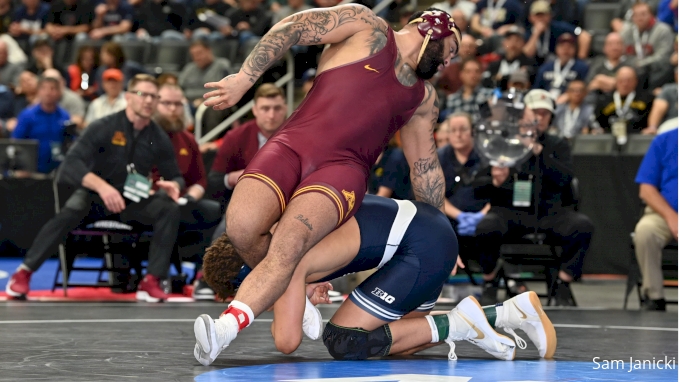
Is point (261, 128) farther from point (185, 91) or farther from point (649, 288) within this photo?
point (185, 91)

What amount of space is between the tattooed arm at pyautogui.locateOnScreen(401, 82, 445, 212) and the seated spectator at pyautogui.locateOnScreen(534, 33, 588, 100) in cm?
678

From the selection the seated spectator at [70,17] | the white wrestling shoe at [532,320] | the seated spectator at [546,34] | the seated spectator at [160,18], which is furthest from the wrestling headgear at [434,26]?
the seated spectator at [70,17]

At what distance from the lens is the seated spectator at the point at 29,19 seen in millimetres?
14680

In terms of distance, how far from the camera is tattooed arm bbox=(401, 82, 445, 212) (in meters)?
4.79

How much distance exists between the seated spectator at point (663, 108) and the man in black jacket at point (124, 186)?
14.9ft

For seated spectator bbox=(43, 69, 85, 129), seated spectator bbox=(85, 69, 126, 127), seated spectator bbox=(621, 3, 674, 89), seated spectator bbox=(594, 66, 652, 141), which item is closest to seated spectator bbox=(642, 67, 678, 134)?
seated spectator bbox=(594, 66, 652, 141)

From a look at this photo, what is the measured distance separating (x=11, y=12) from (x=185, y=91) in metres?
3.93

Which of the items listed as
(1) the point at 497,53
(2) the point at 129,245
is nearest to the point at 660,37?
(1) the point at 497,53

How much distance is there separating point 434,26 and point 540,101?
11.0ft

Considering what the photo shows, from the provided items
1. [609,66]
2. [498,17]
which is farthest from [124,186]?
[498,17]

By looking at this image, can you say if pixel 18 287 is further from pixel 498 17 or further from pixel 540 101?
pixel 498 17

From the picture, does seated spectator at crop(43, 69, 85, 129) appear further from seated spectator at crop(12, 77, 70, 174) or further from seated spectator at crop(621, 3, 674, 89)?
seated spectator at crop(621, 3, 674, 89)

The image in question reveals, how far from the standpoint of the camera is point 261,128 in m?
7.91

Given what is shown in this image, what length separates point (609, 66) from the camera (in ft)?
37.2
